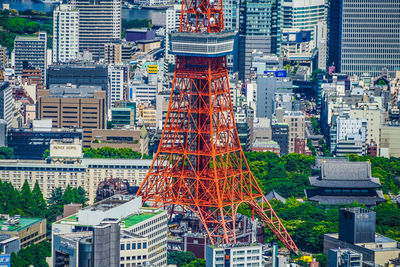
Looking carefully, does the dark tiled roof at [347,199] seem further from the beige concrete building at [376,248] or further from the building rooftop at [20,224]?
the building rooftop at [20,224]

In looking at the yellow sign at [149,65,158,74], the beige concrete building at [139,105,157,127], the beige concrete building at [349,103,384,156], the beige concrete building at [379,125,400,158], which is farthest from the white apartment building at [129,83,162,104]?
the beige concrete building at [379,125,400,158]

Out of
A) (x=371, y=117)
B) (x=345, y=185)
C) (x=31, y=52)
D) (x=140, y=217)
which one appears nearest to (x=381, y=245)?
(x=140, y=217)

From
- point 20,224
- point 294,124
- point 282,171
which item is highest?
point 294,124

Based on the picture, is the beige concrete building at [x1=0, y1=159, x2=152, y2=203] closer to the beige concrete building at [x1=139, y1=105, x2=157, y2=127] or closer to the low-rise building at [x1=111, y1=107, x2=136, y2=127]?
the low-rise building at [x1=111, y1=107, x2=136, y2=127]

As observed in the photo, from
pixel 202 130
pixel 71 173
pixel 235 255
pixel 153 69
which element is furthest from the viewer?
pixel 153 69

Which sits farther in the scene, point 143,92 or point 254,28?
point 254,28

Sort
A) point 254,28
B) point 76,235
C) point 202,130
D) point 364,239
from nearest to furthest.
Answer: point 76,235, point 364,239, point 202,130, point 254,28

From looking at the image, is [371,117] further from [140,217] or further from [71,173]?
[140,217]

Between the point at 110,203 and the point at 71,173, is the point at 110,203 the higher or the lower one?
the lower one
